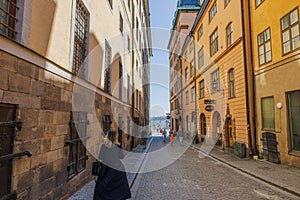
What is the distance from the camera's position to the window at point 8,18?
3.46m

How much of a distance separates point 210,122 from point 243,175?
11.1 metres

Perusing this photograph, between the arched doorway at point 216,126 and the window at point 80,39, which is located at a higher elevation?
the window at point 80,39

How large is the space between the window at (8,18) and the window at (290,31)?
34.0 feet

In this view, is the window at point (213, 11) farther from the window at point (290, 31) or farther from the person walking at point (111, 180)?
the person walking at point (111, 180)

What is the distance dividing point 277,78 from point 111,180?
999 cm

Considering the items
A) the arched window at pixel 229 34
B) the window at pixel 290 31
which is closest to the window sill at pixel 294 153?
the window at pixel 290 31

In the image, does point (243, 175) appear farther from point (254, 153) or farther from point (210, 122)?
point (210, 122)

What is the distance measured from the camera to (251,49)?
13023 mm

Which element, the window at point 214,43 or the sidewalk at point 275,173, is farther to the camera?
the window at point 214,43

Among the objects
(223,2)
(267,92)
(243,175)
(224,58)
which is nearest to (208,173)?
(243,175)

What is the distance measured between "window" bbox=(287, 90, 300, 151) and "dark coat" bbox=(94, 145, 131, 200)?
8944mm

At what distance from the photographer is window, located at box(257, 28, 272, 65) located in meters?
11.4

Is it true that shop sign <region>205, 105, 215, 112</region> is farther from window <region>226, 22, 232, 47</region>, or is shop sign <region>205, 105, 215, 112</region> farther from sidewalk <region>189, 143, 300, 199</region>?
sidewalk <region>189, 143, 300, 199</region>

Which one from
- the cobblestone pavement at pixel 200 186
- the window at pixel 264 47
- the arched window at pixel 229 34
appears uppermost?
the arched window at pixel 229 34
